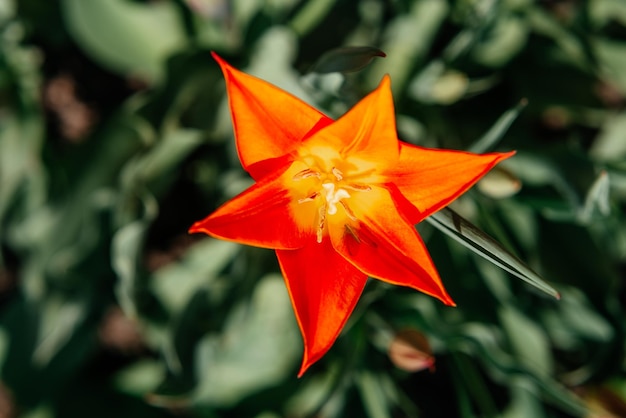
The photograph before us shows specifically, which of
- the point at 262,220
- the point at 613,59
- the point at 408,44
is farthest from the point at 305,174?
the point at 613,59

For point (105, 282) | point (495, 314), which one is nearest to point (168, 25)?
point (105, 282)

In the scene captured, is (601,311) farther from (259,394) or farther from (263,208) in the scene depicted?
(263,208)

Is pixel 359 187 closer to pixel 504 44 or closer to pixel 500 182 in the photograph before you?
pixel 500 182

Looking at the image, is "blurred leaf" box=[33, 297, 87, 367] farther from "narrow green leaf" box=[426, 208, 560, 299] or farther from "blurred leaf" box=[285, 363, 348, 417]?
"narrow green leaf" box=[426, 208, 560, 299]

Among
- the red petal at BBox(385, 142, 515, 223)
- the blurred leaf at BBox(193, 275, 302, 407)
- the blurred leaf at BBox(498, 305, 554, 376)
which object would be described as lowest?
the blurred leaf at BBox(193, 275, 302, 407)

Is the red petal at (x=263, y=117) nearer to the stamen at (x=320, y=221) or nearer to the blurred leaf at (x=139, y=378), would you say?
the stamen at (x=320, y=221)

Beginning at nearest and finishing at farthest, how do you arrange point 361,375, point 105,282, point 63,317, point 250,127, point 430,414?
point 250,127
point 361,375
point 63,317
point 105,282
point 430,414

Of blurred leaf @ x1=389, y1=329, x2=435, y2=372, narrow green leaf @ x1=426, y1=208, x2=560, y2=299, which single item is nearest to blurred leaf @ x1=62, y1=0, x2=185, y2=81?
blurred leaf @ x1=389, y1=329, x2=435, y2=372
